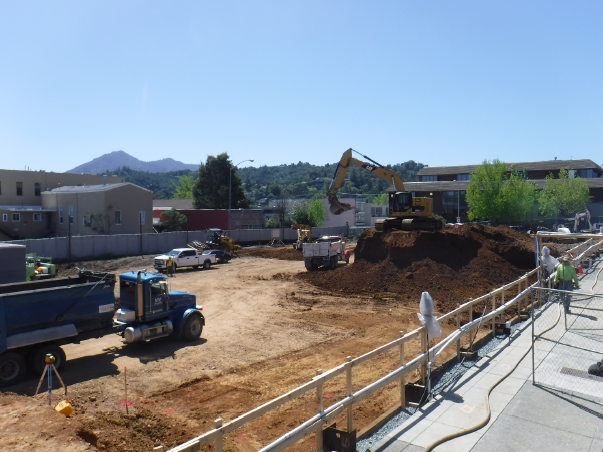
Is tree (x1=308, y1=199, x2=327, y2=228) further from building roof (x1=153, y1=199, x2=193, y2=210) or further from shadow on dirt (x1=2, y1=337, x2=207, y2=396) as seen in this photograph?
shadow on dirt (x1=2, y1=337, x2=207, y2=396)

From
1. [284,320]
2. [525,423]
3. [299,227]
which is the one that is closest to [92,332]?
[284,320]

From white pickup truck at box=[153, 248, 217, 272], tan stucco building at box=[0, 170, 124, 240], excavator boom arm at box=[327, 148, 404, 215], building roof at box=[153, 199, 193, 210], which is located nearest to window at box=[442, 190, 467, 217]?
building roof at box=[153, 199, 193, 210]

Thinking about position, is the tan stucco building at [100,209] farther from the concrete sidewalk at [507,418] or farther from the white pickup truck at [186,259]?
the concrete sidewalk at [507,418]

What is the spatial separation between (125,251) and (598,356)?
1538 inches

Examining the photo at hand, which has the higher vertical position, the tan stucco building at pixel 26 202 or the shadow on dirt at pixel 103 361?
the tan stucco building at pixel 26 202

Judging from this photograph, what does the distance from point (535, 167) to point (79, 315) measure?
91.6 meters

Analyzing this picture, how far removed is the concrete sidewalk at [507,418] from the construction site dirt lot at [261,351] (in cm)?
154

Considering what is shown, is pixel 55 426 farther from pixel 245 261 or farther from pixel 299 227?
pixel 299 227

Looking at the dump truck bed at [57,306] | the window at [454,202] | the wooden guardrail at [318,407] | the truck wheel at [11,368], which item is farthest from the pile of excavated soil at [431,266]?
the window at [454,202]

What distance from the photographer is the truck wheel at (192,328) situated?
1568 cm

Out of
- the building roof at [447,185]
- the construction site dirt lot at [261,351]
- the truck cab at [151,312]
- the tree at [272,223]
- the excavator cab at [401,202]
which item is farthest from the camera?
the building roof at [447,185]

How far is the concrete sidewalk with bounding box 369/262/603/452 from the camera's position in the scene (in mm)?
7117

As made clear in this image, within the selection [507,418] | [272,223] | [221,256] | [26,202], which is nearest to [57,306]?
[507,418]

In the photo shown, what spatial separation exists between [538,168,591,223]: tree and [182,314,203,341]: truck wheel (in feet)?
220
